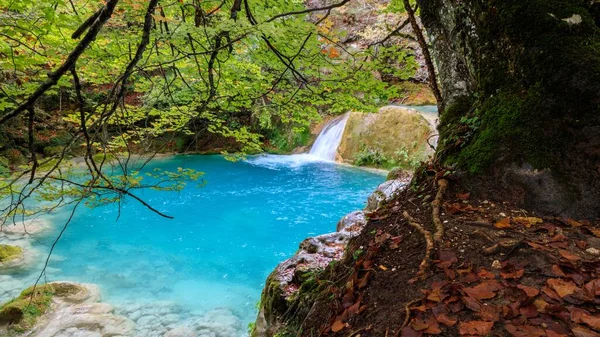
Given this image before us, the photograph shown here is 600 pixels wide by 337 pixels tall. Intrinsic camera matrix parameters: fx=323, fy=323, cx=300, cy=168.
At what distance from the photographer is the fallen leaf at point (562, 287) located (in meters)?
1.38

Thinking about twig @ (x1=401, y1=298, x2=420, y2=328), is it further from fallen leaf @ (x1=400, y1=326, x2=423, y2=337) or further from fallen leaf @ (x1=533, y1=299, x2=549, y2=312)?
fallen leaf @ (x1=533, y1=299, x2=549, y2=312)

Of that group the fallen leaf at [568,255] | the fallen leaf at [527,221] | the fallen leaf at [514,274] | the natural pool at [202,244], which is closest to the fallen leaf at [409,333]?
the fallen leaf at [514,274]

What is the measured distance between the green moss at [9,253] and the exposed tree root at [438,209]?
8932 mm

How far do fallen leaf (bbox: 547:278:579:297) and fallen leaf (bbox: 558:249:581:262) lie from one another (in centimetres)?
21

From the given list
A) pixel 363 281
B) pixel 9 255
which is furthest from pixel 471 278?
pixel 9 255

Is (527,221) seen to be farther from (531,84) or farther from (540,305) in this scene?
(531,84)

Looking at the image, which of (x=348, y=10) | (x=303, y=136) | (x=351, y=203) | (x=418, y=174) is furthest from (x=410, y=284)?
(x=348, y=10)

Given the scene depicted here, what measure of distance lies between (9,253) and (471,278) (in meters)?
9.37

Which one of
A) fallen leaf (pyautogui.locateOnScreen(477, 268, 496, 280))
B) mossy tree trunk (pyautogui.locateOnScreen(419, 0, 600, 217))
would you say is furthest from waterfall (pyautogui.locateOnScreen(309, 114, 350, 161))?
fallen leaf (pyautogui.locateOnScreen(477, 268, 496, 280))

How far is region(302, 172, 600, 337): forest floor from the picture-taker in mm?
1335

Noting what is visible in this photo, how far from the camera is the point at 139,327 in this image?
5234 millimetres

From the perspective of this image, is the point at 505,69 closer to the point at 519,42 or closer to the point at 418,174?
the point at 519,42

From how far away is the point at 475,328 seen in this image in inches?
52.1

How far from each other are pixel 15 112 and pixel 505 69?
2.99 m
